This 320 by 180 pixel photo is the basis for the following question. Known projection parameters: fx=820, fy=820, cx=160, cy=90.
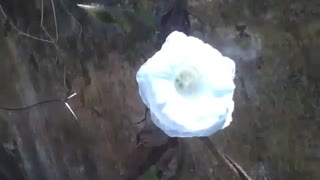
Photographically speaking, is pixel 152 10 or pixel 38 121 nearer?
pixel 152 10

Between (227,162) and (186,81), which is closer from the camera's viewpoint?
(186,81)

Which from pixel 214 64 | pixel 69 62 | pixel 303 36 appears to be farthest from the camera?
pixel 69 62

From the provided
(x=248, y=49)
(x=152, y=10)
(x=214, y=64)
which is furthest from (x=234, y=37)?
(x=214, y=64)

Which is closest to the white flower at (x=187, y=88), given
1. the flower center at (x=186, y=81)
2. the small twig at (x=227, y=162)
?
the flower center at (x=186, y=81)

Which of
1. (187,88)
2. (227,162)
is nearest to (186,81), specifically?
(187,88)

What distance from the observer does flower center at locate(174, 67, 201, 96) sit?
0.99 metres

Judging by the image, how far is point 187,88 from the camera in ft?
3.26

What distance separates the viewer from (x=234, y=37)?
121cm

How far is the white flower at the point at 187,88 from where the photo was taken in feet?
3.19

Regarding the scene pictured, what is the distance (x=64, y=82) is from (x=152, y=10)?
0.67 ft

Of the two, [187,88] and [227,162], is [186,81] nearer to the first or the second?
[187,88]

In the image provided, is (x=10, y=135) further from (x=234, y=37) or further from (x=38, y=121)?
(x=234, y=37)

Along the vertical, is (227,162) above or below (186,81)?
below

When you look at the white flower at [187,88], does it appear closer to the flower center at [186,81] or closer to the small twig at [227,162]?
the flower center at [186,81]
